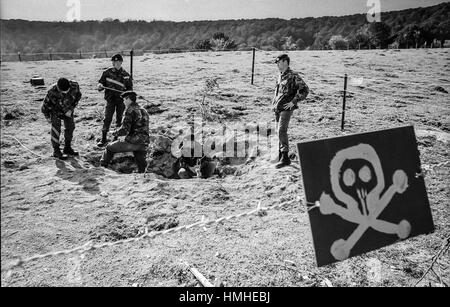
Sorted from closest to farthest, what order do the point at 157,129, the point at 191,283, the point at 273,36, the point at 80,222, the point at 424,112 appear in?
the point at 191,283, the point at 80,222, the point at 157,129, the point at 424,112, the point at 273,36

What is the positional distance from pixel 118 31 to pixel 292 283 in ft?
332

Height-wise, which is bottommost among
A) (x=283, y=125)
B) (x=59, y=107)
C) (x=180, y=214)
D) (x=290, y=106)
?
(x=180, y=214)

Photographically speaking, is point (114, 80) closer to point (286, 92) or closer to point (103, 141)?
point (103, 141)

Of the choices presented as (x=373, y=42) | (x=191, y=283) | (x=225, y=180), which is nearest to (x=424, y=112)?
(x=225, y=180)

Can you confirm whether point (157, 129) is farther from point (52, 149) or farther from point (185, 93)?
point (185, 93)

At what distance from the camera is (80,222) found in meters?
4.03

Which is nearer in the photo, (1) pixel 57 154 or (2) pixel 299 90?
(2) pixel 299 90

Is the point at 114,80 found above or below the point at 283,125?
above

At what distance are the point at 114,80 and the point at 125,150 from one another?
1.69 meters

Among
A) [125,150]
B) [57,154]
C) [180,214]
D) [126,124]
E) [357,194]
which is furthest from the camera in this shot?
[57,154]

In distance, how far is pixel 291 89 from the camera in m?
5.35

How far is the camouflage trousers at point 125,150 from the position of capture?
18.8ft

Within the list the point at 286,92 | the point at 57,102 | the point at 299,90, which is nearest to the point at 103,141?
the point at 57,102

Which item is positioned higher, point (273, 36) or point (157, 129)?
point (273, 36)
